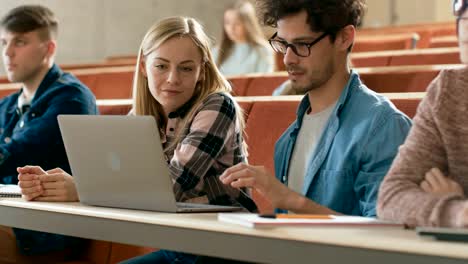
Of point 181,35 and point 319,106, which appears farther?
point 181,35

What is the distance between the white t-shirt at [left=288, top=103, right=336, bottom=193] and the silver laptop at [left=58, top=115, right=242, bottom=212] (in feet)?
0.89

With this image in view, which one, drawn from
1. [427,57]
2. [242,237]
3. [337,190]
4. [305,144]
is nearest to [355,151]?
[337,190]

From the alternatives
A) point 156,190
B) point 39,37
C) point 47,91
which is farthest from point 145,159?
point 39,37

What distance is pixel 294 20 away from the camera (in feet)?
7.50

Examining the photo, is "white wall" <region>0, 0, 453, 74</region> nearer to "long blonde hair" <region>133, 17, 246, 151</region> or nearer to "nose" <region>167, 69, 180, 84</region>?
"long blonde hair" <region>133, 17, 246, 151</region>

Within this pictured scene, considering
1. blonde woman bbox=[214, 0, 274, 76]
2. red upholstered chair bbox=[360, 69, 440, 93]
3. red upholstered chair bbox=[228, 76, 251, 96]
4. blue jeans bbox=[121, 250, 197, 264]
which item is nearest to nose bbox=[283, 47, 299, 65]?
blue jeans bbox=[121, 250, 197, 264]

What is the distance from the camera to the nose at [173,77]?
2650mm

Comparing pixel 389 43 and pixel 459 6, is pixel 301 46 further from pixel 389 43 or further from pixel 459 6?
pixel 389 43

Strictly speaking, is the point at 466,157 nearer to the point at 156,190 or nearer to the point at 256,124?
the point at 156,190

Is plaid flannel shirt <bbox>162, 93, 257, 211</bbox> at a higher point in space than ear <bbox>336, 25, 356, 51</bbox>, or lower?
lower

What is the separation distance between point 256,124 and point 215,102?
1.48 ft

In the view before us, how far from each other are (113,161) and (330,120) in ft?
1.80

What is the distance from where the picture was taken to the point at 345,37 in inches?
92.0

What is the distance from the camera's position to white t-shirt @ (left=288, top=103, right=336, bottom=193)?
2.38 meters
